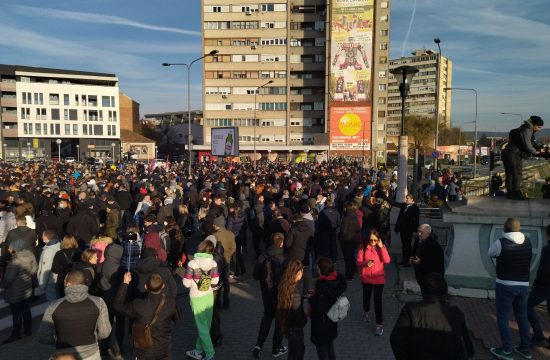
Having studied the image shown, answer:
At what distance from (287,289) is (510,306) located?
9.87 feet

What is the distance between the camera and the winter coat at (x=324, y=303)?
4809 millimetres

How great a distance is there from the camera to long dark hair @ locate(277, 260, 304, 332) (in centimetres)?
508

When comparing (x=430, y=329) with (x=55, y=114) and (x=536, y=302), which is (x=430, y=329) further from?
(x=55, y=114)

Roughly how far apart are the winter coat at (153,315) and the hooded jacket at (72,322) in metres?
0.46

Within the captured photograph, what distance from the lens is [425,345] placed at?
366 cm

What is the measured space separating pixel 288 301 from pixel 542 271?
3.52 meters

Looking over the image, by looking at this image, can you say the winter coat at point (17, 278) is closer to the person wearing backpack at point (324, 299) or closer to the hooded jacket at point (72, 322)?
the hooded jacket at point (72, 322)

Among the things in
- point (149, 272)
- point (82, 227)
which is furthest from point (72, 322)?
point (82, 227)

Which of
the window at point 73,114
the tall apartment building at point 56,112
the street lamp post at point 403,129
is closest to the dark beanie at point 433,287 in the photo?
the street lamp post at point 403,129

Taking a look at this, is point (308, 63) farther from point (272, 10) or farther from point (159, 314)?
point (159, 314)

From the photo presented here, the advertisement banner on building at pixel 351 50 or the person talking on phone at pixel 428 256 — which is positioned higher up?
the advertisement banner on building at pixel 351 50

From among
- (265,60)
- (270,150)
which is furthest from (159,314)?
(265,60)

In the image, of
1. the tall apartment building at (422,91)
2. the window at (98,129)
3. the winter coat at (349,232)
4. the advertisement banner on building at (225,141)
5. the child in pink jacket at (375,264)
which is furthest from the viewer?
the tall apartment building at (422,91)

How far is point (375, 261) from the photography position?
669 centimetres
